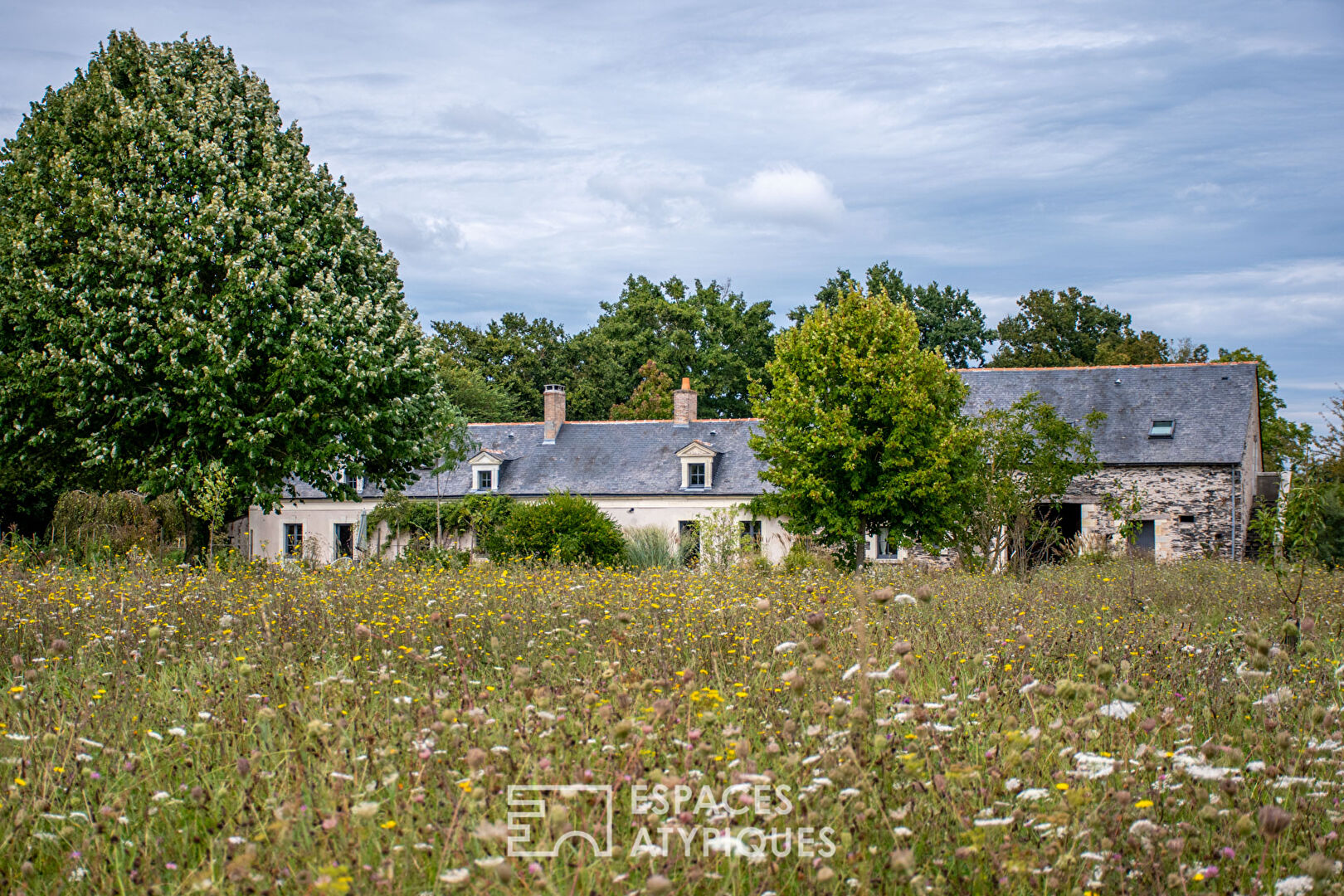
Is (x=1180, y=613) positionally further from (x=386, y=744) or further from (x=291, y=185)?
(x=291, y=185)

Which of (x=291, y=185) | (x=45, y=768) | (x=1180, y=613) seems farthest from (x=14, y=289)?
(x=1180, y=613)

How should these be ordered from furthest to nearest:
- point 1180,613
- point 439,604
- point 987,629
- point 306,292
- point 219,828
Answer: point 306,292 → point 1180,613 → point 439,604 → point 987,629 → point 219,828

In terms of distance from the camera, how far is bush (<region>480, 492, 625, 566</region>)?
22.4 metres

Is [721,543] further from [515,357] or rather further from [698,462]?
[515,357]

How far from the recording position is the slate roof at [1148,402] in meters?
28.4

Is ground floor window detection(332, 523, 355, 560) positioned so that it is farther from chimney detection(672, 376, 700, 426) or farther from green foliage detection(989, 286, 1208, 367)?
green foliage detection(989, 286, 1208, 367)

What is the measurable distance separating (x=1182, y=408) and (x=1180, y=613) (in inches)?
959

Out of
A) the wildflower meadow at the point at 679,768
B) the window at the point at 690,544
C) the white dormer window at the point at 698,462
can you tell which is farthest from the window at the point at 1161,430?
the wildflower meadow at the point at 679,768

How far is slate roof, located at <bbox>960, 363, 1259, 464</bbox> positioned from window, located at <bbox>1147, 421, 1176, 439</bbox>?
0.37 feet

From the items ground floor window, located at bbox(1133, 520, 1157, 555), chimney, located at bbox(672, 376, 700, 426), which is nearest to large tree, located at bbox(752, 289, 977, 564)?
ground floor window, located at bbox(1133, 520, 1157, 555)

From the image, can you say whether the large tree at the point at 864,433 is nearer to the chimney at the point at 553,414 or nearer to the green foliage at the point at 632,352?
the chimney at the point at 553,414

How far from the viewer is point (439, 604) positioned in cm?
720

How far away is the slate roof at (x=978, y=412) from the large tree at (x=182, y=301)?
13.4m

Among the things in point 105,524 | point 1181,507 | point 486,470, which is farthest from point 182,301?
point 1181,507
